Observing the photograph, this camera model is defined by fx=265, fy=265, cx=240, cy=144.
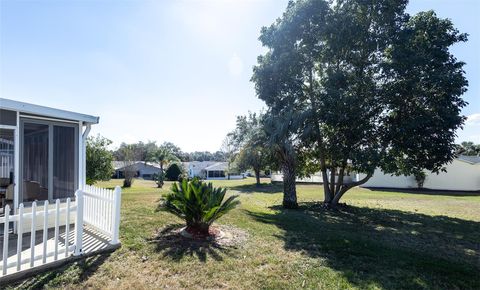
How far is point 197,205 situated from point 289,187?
28.5 ft

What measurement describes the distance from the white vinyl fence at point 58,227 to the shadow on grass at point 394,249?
13.1ft

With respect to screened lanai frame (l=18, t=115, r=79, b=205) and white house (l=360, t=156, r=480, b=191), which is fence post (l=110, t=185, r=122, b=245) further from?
white house (l=360, t=156, r=480, b=191)

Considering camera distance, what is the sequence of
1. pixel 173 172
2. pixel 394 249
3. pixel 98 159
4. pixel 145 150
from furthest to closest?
pixel 145 150
pixel 173 172
pixel 98 159
pixel 394 249

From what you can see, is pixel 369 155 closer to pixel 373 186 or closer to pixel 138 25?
pixel 138 25

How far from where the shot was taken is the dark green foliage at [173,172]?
43.2 meters

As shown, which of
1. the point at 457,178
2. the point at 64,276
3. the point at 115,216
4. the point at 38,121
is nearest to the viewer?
the point at 64,276

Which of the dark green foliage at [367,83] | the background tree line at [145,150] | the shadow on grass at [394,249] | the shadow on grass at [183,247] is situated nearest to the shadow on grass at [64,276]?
the shadow on grass at [183,247]

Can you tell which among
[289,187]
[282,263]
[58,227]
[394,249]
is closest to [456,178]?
[289,187]

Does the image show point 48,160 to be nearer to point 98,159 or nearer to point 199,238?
point 199,238

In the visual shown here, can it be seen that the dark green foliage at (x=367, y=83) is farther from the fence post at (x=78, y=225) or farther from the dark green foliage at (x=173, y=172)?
the dark green foliage at (x=173, y=172)

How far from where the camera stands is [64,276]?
161 inches

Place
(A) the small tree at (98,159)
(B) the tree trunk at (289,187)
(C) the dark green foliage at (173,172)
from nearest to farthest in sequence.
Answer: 1. (B) the tree trunk at (289,187)
2. (A) the small tree at (98,159)
3. (C) the dark green foliage at (173,172)

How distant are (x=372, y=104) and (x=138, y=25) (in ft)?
33.0

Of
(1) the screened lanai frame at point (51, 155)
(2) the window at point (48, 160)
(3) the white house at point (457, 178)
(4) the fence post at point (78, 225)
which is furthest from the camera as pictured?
(3) the white house at point (457, 178)
